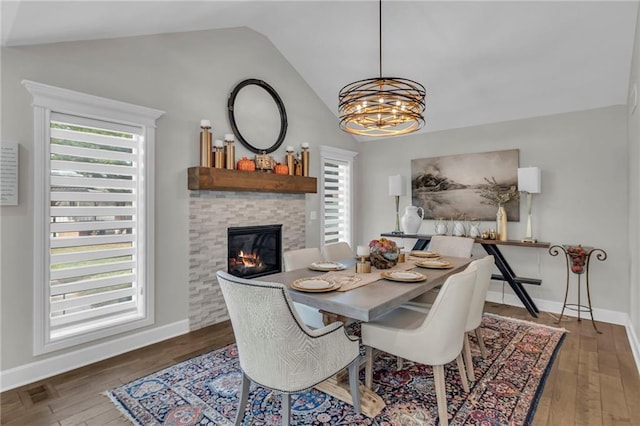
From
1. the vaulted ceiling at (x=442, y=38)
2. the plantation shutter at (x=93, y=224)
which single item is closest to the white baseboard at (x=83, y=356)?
the plantation shutter at (x=93, y=224)

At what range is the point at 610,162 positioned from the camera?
12.1 ft

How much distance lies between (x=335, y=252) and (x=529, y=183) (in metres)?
2.44

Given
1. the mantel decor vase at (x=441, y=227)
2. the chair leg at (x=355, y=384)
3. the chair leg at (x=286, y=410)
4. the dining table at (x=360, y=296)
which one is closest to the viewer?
the chair leg at (x=286, y=410)

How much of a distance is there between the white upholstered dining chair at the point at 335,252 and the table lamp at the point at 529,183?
2.15 metres

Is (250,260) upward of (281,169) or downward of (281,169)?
downward

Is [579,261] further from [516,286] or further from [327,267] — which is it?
[327,267]

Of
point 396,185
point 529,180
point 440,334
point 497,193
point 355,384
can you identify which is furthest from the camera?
point 396,185

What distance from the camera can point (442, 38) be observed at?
351 centimetres

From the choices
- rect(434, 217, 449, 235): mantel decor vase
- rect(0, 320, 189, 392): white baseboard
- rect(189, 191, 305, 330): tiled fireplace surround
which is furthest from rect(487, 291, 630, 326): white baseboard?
rect(0, 320, 189, 392): white baseboard

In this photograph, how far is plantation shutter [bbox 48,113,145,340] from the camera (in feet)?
8.52

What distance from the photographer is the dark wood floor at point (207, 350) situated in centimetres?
204

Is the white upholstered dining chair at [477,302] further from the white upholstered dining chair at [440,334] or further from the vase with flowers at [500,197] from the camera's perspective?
the vase with flowers at [500,197]

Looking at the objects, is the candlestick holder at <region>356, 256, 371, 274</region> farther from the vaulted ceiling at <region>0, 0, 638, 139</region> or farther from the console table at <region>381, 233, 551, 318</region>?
the vaulted ceiling at <region>0, 0, 638, 139</region>

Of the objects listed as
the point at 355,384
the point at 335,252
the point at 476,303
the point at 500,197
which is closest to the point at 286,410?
the point at 355,384
